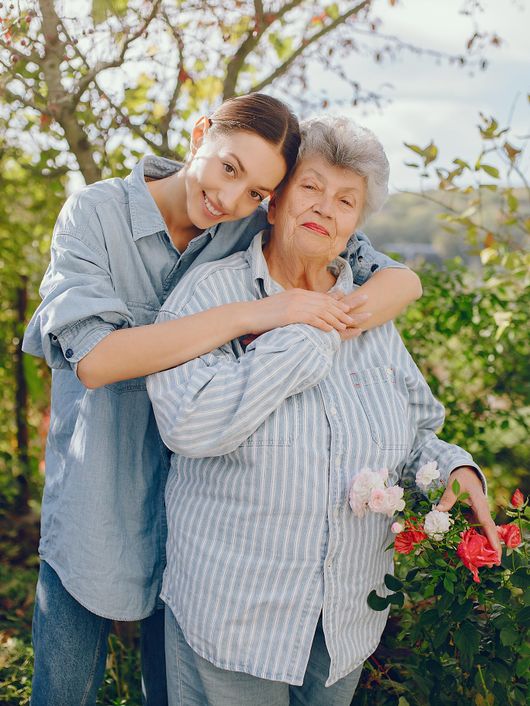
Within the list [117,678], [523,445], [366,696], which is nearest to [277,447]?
[366,696]

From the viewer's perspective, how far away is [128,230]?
213 centimetres

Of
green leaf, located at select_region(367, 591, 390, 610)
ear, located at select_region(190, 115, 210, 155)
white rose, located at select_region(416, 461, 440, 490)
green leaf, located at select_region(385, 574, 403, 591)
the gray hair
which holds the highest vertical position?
ear, located at select_region(190, 115, 210, 155)

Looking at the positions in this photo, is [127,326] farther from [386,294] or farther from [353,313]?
[386,294]

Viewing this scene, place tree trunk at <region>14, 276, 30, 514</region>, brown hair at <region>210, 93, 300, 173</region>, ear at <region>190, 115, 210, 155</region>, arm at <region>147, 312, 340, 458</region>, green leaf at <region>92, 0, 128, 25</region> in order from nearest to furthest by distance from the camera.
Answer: arm at <region>147, 312, 340, 458</region>, brown hair at <region>210, 93, 300, 173</region>, ear at <region>190, 115, 210, 155</region>, green leaf at <region>92, 0, 128, 25</region>, tree trunk at <region>14, 276, 30, 514</region>

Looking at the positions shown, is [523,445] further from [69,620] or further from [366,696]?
[69,620]

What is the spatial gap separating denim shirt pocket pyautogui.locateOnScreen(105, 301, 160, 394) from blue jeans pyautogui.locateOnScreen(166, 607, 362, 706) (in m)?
0.62

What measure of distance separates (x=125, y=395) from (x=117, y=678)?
1563 mm

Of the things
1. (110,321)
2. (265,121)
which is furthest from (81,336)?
(265,121)

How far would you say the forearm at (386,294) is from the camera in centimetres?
216

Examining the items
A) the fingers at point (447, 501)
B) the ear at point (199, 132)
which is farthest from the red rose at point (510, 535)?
the ear at point (199, 132)

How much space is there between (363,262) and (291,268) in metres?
0.29

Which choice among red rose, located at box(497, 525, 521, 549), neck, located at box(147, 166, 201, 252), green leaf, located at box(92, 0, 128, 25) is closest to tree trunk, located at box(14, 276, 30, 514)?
green leaf, located at box(92, 0, 128, 25)

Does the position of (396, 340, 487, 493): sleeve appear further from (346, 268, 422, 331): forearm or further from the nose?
the nose

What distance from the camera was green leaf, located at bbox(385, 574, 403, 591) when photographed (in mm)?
2051
